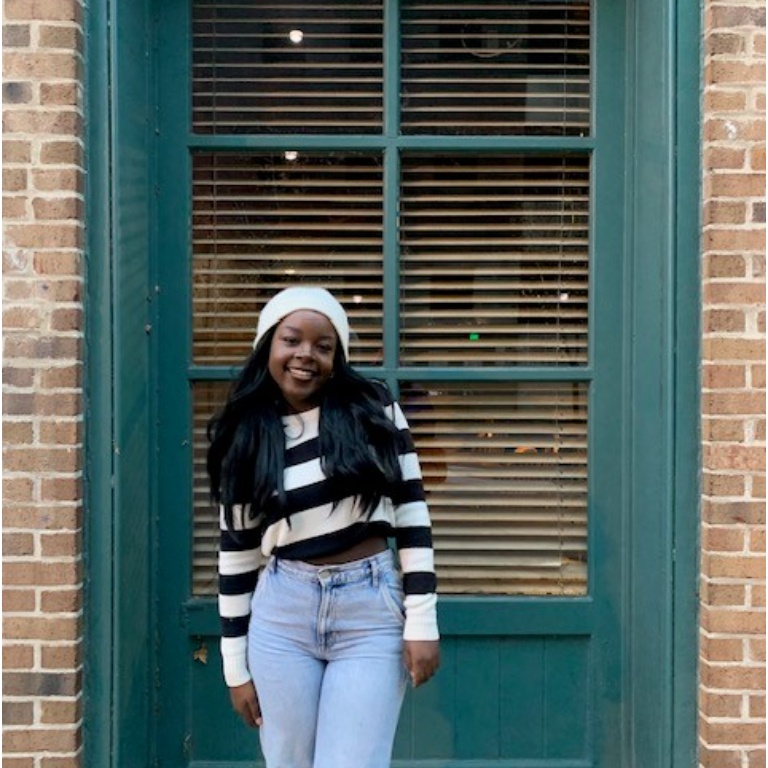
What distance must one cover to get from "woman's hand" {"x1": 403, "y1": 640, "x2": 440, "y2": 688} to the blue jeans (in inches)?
1.2

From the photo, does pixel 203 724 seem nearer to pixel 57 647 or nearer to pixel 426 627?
pixel 57 647

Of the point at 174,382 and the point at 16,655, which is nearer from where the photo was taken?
the point at 16,655

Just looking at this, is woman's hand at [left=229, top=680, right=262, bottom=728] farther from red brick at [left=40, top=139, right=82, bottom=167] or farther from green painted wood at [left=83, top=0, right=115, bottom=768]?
red brick at [left=40, top=139, right=82, bottom=167]

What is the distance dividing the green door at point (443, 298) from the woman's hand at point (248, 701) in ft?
2.84

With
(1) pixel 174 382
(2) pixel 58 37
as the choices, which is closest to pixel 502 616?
(1) pixel 174 382

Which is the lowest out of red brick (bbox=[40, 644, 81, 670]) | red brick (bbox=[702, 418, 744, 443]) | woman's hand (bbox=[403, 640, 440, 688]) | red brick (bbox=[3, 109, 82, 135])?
red brick (bbox=[40, 644, 81, 670])

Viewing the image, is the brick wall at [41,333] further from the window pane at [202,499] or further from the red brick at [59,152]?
the window pane at [202,499]

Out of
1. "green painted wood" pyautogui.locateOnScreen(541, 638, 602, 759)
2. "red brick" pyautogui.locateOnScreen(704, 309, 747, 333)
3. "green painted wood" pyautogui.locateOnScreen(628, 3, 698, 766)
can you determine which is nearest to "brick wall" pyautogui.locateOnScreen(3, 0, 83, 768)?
"green painted wood" pyautogui.locateOnScreen(541, 638, 602, 759)

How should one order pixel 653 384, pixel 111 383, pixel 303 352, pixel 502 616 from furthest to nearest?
pixel 502 616 → pixel 653 384 → pixel 111 383 → pixel 303 352

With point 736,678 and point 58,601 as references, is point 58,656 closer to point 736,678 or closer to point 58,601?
point 58,601

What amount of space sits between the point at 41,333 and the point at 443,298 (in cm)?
136

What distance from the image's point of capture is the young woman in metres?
2.81

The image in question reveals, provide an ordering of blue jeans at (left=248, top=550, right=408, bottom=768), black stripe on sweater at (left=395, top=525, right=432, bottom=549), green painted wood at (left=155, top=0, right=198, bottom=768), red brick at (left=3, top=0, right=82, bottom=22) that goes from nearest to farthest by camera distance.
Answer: blue jeans at (left=248, top=550, right=408, bottom=768), black stripe on sweater at (left=395, top=525, right=432, bottom=549), red brick at (left=3, top=0, right=82, bottom=22), green painted wood at (left=155, top=0, right=198, bottom=768)

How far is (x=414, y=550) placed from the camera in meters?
2.88
